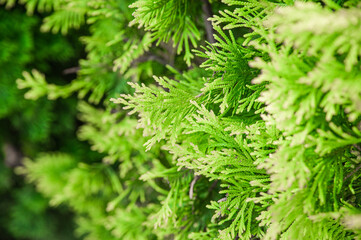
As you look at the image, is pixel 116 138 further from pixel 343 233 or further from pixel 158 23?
pixel 343 233

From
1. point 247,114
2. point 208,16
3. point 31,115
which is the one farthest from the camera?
point 31,115

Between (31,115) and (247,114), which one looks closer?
(247,114)

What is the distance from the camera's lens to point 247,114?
109cm

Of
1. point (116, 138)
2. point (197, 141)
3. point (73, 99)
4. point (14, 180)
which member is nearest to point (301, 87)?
point (197, 141)

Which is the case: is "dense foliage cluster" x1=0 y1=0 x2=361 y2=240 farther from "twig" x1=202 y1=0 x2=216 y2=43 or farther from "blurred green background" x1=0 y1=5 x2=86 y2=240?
"blurred green background" x1=0 y1=5 x2=86 y2=240

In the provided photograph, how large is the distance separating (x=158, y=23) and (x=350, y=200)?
1.00 meters

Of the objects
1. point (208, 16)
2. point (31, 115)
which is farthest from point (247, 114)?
point (31, 115)

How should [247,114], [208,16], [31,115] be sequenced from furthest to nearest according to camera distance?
[31,115]
[208,16]
[247,114]

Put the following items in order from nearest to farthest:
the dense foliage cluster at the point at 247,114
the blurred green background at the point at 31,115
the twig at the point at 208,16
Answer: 1. the dense foliage cluster at the point at 247,114
2. the twig at the point at 208,16
3. the blurred green background at the point at 31,115

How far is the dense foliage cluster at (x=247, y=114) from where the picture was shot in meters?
0.67

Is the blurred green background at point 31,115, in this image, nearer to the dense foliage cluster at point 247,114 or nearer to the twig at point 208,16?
the dense foliage cluster at point 247,114

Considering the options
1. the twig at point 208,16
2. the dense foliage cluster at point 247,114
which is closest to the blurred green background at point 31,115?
the dense foliage cluster at point 247,114

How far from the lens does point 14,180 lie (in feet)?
11.6

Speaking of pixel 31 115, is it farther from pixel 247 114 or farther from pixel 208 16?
pixel 247 114
